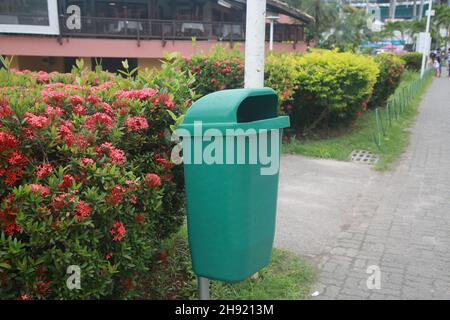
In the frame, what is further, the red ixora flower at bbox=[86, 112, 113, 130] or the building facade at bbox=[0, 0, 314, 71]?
the building facade at bbox=[0, 0, 314, 71]

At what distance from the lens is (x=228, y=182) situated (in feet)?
8.74

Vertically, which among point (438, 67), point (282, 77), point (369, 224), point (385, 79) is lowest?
point (369, 224)

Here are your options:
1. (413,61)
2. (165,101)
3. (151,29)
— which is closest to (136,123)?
(165,101)

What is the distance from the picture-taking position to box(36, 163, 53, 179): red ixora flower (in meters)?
2.26

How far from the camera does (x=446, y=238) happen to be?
462 centimetres

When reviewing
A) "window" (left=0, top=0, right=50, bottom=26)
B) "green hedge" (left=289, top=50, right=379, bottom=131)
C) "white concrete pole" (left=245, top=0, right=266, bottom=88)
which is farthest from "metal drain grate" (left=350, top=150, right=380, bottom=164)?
"window" (left=0, top=0, right=50, bottom=26)

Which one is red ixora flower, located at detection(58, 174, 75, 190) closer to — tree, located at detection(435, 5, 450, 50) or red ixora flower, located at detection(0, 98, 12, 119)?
red ixora flower, located at detection(0, 98, 12, 119)

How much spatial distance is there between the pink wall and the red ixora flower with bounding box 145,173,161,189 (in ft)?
50.3

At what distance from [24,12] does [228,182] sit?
18376 millimetres

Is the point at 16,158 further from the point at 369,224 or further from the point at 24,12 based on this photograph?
the point at 24,12

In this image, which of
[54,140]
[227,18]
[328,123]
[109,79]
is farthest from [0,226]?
[227,18]

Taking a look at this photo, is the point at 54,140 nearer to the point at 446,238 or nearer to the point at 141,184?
the point at 141,184

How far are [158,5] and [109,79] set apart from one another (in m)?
19.2
